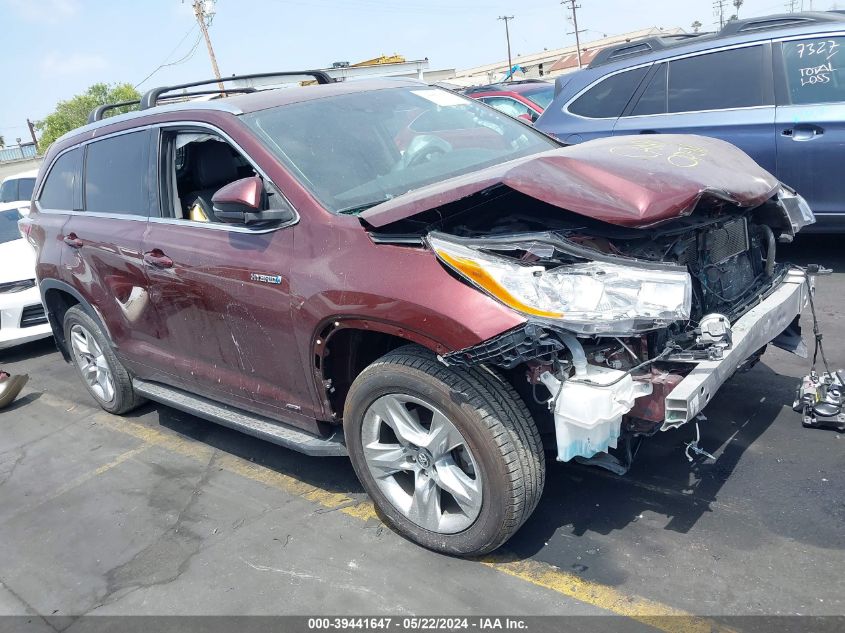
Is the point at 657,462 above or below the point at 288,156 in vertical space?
below

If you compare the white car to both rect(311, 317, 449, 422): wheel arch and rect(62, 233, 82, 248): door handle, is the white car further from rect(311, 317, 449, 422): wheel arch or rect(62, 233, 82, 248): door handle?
rect(311, 317, 449, 422): wheel arch

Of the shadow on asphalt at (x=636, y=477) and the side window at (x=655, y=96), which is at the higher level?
the side window at (x=655, y=96)

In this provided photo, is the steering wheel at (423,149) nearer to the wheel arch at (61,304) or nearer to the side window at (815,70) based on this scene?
the wheel arch at (61,304)

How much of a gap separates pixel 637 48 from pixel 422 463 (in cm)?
542

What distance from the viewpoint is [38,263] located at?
530cm

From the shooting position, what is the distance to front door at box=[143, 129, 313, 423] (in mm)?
3410

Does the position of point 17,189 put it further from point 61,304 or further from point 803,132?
point 803,132

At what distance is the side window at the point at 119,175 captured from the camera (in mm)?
4254

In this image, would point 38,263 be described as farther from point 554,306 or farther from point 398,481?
point 554,306

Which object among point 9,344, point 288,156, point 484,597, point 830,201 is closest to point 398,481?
point 484,597

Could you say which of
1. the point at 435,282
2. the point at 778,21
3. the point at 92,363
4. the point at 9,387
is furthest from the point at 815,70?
the point at 9,387

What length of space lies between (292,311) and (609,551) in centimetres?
166

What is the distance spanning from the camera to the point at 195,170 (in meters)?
4.35

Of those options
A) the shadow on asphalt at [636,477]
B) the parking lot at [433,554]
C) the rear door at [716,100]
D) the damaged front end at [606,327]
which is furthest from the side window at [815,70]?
the damaged front end at [606,327]
